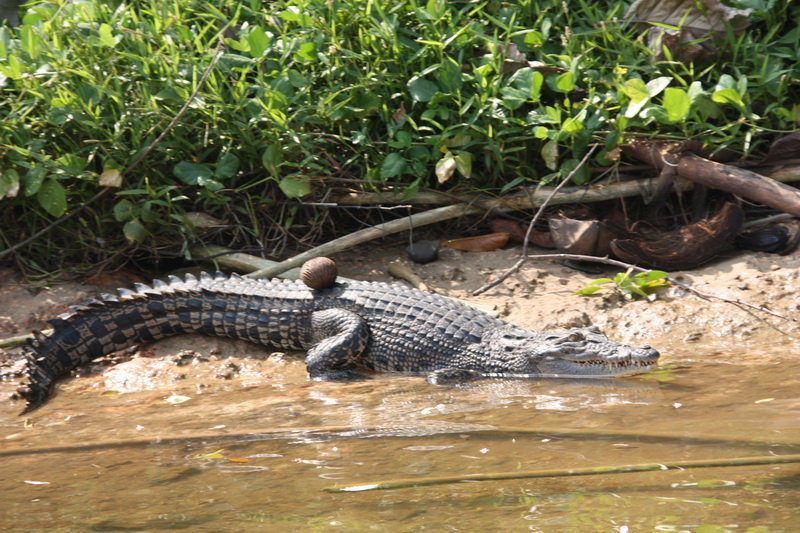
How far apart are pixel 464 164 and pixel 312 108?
1.07 meters

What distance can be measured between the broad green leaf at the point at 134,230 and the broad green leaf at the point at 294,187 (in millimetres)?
940

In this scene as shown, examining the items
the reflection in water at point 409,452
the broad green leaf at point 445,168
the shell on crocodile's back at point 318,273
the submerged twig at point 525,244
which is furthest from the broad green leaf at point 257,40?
the reflection in water at point 409,452

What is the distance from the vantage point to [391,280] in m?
5.90

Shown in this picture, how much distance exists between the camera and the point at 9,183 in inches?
211

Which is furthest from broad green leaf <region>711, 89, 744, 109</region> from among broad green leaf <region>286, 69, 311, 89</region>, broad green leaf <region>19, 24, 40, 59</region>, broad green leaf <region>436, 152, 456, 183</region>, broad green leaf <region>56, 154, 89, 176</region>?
broad green leaf <region>19, 24, 40, 59</region>

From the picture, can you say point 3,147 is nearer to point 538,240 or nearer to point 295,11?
point 295,11

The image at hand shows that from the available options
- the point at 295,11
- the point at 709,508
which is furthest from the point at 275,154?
the point at 709,508

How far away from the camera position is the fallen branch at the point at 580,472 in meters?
2.84

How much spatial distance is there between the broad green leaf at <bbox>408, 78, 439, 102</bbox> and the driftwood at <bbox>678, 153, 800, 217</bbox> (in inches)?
67.3

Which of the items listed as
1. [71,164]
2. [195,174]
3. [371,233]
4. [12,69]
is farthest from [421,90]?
[12,69]

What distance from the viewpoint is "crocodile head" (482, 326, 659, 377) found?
441cm

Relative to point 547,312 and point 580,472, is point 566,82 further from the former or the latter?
point 580,472

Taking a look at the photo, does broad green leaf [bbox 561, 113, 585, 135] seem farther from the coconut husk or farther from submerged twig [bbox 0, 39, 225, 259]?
submerged twig [bbox 0, 39, 225, 259]

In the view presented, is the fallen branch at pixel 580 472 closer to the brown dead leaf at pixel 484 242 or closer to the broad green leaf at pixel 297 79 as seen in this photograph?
the brown dead leaf at pixel 484 242
